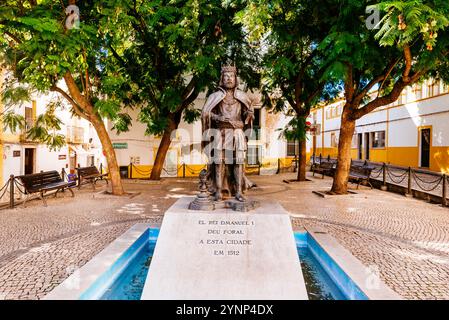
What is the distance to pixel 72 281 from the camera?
3680 millimetres

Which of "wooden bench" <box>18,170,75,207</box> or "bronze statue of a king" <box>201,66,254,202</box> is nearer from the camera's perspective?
"bronze statue of a king" <box>201,66,254,202</box>

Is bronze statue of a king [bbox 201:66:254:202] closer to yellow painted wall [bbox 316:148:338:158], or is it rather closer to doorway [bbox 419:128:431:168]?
doorway [bbox 419:128:431:168]

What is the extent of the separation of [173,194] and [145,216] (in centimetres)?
414

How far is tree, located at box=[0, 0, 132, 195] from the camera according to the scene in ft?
24.5

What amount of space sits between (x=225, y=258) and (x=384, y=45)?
231 inches

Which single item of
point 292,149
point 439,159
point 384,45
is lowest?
point 439,159

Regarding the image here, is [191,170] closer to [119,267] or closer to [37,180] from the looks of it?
[37,180]

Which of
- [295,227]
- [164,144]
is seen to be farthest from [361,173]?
[164,144]

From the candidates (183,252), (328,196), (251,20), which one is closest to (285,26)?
(251,20)

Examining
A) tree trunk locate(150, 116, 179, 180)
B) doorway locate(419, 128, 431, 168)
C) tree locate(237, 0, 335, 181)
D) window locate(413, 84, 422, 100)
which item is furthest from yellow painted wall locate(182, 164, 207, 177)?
window locate(413, 84, 422, 100)

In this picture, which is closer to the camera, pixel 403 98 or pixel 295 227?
pixel 295 227

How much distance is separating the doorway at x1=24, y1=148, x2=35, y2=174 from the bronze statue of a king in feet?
61.3

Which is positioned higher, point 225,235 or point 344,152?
point 344,152

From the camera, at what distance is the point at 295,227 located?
21.6 ft
